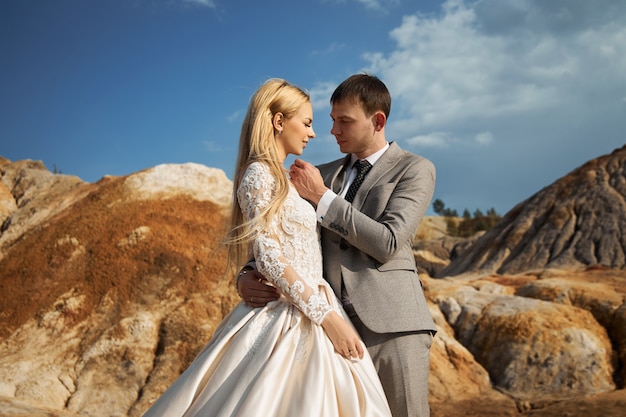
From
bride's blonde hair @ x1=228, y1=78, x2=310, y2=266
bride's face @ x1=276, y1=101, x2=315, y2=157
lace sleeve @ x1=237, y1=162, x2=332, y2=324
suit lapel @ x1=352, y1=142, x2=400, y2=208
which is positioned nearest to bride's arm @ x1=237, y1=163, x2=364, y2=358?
lace sleeve @ x1=237, y1=162, x2=332, y2=324

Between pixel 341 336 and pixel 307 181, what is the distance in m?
0.81

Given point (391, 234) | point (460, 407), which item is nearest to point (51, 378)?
point (460, 407)

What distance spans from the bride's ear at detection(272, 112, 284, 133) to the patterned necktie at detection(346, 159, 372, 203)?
0.53 m

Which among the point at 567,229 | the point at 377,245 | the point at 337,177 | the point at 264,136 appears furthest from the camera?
the point at 567,229

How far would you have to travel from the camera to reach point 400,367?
3.05 m

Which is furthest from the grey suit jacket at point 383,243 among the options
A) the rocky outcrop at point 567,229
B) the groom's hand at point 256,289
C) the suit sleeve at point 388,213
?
the rocky outcrop at point 567,229

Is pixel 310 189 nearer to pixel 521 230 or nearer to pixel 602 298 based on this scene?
pixel 602 298

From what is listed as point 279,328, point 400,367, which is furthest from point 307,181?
point 400,367

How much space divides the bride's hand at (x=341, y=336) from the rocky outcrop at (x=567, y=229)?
16.1m

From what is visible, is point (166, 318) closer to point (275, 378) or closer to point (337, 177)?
point (337, 177)

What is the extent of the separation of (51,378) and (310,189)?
4738 millimetres

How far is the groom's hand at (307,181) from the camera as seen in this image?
3098 millimetres

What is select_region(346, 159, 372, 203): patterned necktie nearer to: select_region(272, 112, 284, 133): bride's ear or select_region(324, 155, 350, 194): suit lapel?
select_region(324, 155, 350, 194): suit lapel

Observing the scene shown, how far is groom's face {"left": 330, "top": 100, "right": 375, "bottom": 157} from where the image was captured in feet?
10.8
